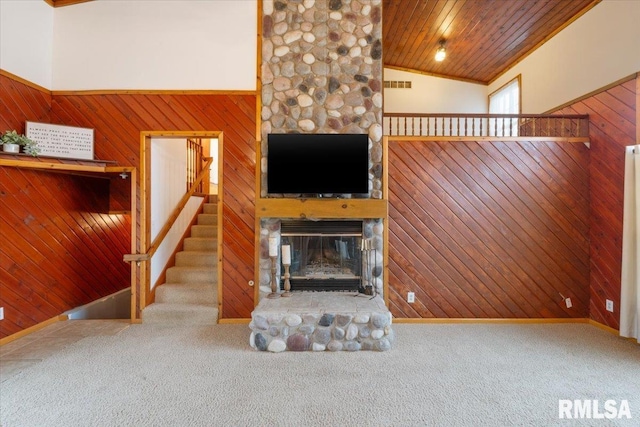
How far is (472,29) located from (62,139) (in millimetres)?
5539

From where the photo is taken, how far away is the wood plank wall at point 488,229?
3645mm

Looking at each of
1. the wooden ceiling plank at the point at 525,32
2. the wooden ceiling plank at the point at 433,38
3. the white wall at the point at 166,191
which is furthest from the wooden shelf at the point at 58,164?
the wooden ceiling plank at the point at 525,32

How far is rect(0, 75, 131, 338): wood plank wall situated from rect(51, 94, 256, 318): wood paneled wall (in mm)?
516

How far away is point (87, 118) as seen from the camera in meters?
3.62

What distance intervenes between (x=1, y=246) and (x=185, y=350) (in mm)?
2203

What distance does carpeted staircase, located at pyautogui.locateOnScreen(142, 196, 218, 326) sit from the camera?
11.7 ft

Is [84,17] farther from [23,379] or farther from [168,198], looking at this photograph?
[23,379]

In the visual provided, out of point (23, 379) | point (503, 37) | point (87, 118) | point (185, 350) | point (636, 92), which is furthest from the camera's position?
point (503, 37)

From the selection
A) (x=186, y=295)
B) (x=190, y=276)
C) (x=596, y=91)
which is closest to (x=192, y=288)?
(x=186, y=295)

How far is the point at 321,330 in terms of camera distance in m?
2.94

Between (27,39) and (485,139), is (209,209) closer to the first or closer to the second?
Result: (27,39)

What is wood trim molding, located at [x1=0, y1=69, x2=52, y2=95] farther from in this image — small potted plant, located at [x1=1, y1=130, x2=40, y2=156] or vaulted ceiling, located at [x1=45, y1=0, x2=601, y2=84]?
vaulted ceiling, located at [x1=45, y1=0, x2=601, y2=84]

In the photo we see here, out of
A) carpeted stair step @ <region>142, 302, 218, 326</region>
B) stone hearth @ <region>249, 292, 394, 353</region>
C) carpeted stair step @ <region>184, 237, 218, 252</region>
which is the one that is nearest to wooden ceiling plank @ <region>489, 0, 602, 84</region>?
stone hearth @ <region>249, 292, 394, 353</region>

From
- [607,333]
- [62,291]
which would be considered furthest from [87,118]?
[607,333]
